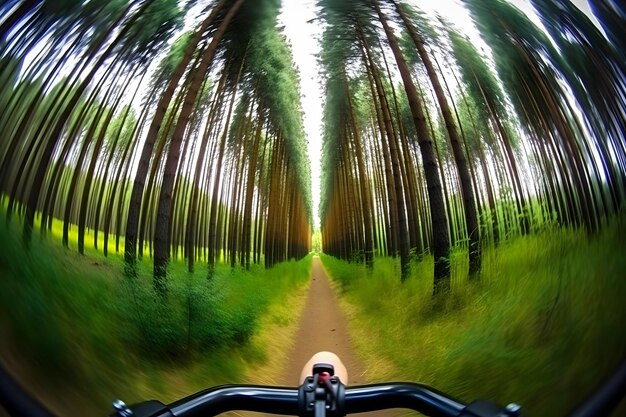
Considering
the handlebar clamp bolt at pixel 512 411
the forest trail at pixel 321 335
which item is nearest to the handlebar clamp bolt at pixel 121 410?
the forest trail at pixel 321 335

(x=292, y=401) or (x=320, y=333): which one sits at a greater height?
(x=320, y=333)

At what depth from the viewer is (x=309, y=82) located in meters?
1.00

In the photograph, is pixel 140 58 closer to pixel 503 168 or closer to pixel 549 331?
pixel 503 168

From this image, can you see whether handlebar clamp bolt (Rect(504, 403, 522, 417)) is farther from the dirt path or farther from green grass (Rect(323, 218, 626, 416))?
the dirt path

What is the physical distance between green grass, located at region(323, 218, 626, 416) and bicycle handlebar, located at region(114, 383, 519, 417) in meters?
0.05

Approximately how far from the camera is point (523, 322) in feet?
3.01

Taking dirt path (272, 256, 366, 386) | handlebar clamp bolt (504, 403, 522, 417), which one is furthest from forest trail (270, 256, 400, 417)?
handlebar clamp bolt (504, 403, 522, 417)

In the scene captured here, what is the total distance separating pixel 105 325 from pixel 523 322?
2.58 feet

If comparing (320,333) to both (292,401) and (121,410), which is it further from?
(121,410)

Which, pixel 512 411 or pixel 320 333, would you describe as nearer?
pixel 512 411

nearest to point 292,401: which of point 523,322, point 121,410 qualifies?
point 121,410

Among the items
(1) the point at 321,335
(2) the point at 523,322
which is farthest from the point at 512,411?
(1) the point at 321,335

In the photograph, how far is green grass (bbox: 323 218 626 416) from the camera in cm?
90

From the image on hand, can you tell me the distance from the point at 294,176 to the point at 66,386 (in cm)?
Answer: 61
